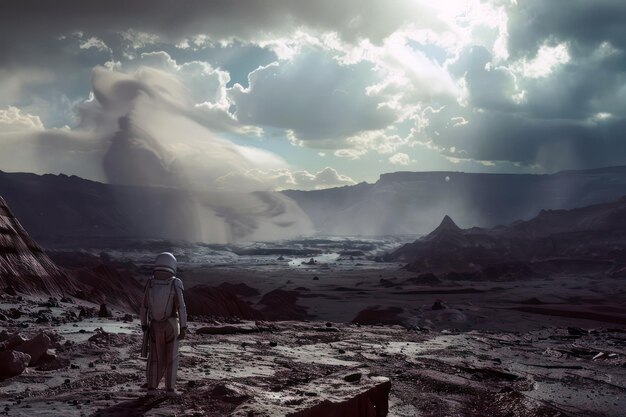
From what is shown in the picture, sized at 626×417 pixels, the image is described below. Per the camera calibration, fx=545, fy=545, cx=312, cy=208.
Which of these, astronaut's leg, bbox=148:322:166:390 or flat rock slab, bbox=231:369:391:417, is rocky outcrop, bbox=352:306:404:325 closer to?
flat rock slab, bbox=231:369:391:417

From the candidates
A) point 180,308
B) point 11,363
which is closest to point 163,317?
point 180,308

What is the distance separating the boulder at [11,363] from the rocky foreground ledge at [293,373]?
0.03 metres

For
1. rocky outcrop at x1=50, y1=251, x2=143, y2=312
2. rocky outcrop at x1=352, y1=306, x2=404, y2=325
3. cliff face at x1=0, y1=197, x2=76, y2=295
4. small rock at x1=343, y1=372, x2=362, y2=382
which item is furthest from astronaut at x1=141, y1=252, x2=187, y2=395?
rocky outcrop at x1=352, y1=306, x2=404, y2=325

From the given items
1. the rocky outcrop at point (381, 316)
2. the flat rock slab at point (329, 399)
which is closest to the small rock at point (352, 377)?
the flat rock slab at point (329, 399)

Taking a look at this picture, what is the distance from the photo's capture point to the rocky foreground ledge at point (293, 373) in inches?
273

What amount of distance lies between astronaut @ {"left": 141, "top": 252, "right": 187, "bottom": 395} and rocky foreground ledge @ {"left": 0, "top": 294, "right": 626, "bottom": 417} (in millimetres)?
557

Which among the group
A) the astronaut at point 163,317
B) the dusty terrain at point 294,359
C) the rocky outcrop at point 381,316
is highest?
the astronaut at point 163,317

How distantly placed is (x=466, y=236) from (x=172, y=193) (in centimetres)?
11366

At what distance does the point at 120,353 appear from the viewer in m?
10.3

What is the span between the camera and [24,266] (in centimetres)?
2005

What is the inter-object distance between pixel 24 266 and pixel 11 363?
13.8 meters

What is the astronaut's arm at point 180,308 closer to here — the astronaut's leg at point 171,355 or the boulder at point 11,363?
the astronaut's leg at point 171,355

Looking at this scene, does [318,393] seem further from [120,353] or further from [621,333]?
[621,333]

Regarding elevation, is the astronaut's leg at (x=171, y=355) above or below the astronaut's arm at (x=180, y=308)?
below
